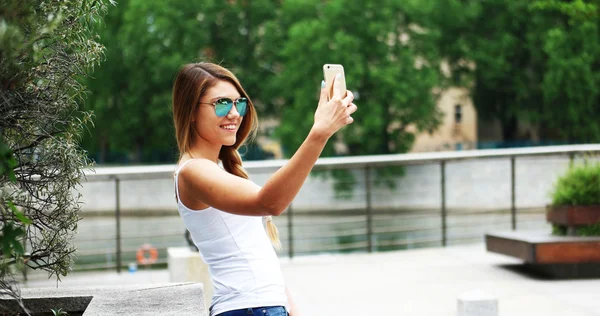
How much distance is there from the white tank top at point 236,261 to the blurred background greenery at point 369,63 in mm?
33646

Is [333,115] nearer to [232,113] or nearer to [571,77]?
[232,113]

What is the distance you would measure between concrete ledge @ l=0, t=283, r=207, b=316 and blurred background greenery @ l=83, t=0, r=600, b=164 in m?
32.3

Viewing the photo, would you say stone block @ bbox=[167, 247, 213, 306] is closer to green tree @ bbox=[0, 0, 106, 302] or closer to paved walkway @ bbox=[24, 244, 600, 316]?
paved walkway @ bbox=[24, 244, 600, 316]

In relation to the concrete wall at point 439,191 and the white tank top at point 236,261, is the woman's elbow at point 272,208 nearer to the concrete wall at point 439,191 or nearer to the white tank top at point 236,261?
the white tank top at point 236,261

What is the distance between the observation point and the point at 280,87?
4016 cm

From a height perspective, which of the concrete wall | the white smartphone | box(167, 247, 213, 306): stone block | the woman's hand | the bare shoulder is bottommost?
the concrete wall

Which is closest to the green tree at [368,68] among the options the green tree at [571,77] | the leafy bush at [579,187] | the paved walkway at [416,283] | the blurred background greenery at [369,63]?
the blurred background greenery at [369,63]

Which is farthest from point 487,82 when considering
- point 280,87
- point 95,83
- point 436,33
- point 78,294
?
point 78,294

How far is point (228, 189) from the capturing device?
2.23 metres

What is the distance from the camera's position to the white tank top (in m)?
2.39

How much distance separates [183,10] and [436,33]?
12.6 m

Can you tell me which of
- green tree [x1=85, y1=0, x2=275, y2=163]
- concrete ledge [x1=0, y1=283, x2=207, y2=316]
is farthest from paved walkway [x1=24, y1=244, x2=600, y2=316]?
green tree [x1=85, y1=0, x2=275, y2=163]

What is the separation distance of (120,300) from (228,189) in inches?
60.1

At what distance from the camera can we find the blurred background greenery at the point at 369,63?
123ft
